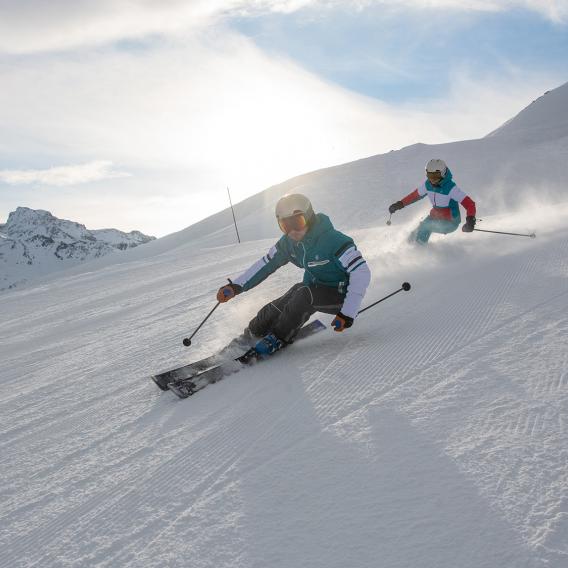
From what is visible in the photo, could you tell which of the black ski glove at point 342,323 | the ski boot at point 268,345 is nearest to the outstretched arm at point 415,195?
the black ski glove at point 342,323

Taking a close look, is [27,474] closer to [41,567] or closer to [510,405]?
[41,567]

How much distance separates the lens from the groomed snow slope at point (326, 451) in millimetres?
1965

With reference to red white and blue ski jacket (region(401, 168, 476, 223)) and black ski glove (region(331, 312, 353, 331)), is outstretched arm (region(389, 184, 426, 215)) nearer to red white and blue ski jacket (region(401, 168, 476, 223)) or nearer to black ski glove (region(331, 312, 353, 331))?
red white and blue ski jacket (region(401, 168, 476, 223))

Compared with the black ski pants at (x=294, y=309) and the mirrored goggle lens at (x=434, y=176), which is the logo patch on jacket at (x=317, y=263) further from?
the mirrored goggle lens at (x=434, y=176)

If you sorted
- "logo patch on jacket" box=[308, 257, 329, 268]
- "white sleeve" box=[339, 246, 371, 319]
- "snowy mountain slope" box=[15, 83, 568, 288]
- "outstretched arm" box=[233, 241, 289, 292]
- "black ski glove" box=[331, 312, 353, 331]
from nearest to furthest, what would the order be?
"black ski glove" box=[331, 312, 353, 331]
"white sleeve" box=[339, 246, 371, 319]
"logo patch on jacket" box=[308, 257, 329, 268]
"outstretched arm" box=[233, 241, 289, 292]
"snowy mountain slope" box=[15, 83, 568, 288]

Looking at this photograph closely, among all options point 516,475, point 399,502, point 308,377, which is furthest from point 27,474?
point 516,475

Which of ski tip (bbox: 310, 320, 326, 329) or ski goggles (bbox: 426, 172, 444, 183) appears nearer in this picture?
ski tip (bbox: 310, 320, 326, 329)

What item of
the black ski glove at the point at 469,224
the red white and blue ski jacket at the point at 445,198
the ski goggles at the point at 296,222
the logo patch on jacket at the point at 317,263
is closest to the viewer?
the ski goggles at the point at 296,222

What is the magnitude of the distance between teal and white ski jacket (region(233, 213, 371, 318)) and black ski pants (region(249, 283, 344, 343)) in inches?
4.9

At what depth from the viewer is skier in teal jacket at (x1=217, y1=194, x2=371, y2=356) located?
4.80 meters

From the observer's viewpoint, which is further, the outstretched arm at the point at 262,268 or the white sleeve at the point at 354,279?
the outstretched arm at the point at 262,268

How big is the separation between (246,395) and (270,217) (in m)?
38.1

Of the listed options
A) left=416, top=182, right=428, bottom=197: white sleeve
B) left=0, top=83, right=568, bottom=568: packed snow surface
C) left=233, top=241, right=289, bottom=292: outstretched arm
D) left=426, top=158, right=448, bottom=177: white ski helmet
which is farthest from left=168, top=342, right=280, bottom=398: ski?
left=416, top=182, right=428, bottom=197: white sleeve

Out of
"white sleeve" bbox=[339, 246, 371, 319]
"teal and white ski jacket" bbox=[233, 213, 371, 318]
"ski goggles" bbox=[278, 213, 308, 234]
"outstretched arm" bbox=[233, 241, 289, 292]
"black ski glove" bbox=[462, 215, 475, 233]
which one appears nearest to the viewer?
"white sleeve" bbox=[339, 246, 371, 319]
